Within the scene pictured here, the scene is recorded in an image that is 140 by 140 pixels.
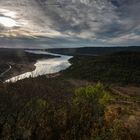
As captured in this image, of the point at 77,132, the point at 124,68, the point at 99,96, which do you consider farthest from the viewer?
the point at 124,68

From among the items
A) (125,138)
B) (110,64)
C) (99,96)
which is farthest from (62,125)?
(110,64)

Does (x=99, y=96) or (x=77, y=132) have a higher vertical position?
(x=77, y=132)

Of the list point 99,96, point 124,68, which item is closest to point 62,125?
point 99,96

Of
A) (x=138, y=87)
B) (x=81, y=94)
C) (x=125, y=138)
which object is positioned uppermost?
(x=125, y=138)

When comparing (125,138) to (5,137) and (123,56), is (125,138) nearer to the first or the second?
(5,137)

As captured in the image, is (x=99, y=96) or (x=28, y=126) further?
(x=99, y=96)

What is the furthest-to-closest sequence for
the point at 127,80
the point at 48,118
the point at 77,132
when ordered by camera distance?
1. the point at 127,80
2. the point at 48,118
3. the point at 77,132

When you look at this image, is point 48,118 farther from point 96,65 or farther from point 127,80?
point 96,65
